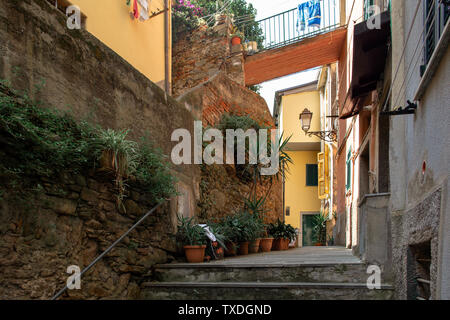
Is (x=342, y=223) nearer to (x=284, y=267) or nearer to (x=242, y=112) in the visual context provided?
(x=242, y=112)

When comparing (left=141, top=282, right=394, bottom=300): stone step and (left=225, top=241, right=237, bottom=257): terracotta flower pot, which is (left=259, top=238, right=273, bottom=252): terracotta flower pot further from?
(left=141, top=282, right=394, bottom=300): stone step

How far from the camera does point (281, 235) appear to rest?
9664mm

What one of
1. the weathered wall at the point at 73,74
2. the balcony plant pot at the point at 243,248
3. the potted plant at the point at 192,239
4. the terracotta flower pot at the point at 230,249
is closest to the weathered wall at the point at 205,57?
the balcony plant pot at the point at 243,248

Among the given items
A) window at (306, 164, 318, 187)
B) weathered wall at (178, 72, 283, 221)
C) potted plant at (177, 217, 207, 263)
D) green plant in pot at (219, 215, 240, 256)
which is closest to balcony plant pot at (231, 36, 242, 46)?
weathered wall at (178, 72, 283, 221)

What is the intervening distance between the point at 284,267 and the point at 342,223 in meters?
6.97

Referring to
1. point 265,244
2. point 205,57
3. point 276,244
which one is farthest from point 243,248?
point 205,57

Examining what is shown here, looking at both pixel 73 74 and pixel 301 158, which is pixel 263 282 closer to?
pixel 73 74

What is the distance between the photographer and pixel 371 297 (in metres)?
4.43

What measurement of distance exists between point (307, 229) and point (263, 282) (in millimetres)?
16753

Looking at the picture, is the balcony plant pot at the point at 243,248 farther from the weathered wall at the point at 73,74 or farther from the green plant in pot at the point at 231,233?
the weathered wall at the point at 73,74

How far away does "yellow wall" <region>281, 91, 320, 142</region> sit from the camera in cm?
2064

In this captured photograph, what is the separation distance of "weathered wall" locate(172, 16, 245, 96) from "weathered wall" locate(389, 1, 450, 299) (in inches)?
318

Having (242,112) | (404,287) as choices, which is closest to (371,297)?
(404,287)

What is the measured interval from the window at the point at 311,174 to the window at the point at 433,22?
18529 mm
